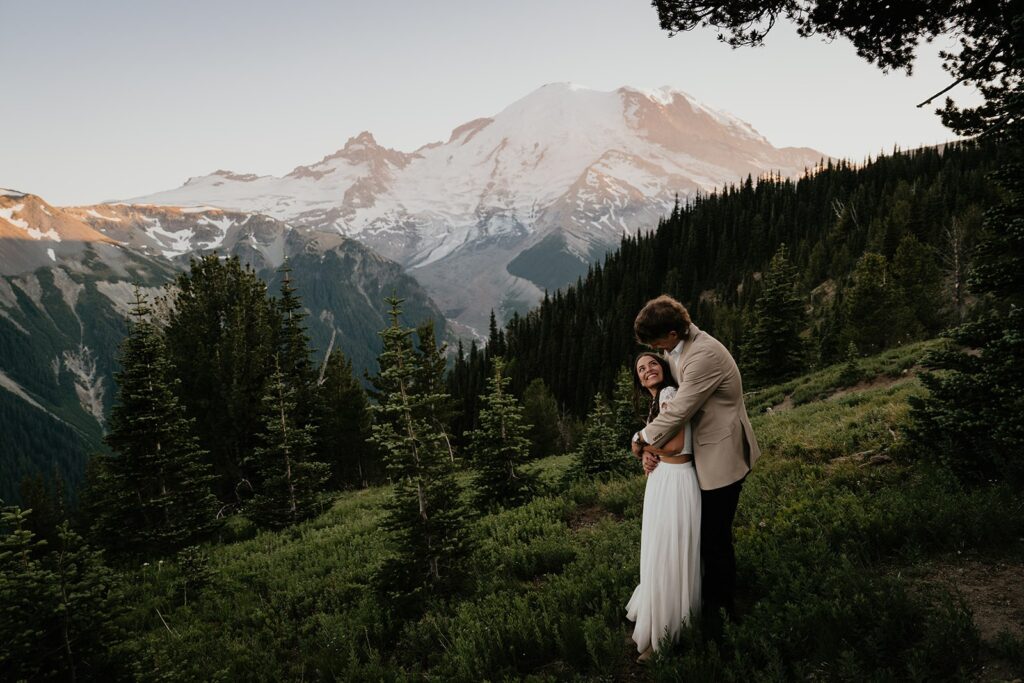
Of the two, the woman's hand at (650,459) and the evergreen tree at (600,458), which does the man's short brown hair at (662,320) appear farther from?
the evergreen tree at (600,458)

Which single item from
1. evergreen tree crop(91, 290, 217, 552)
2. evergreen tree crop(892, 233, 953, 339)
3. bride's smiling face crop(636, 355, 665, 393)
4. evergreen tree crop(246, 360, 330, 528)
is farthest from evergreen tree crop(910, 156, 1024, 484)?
evergreen tree crop(892, 233, 953, 339)

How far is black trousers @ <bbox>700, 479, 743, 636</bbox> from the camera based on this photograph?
14.3 ft

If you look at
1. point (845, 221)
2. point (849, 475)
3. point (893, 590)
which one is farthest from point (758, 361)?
point (845, 221)

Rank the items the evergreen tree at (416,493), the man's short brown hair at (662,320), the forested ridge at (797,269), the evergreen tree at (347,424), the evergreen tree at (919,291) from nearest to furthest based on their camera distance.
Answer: the man's short brown hair at (662,320) < the evergreen tree at (416,493) < the evergreen tree at (919,291) < the evergreen tree at (347,424) < the forested ridge at (797,269)

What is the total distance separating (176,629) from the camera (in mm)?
8938

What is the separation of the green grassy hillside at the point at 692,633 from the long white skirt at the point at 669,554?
277 millimetres

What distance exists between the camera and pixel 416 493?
8.18 metres

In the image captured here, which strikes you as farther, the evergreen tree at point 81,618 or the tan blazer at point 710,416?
the evergreen tree at point 81,618

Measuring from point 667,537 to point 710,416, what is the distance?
3.76 ft

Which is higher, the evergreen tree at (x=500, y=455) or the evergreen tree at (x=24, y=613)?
the evergreen tree at (x=24, y=613)

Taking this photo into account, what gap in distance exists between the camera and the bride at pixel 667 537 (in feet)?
14.3

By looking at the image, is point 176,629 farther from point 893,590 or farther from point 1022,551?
point 1022,551

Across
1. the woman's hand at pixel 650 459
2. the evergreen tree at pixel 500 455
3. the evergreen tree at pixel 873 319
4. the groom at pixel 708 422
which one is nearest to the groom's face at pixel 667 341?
the groom at pixel 708 422

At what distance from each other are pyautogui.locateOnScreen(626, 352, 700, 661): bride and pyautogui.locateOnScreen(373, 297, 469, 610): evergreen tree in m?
3.92
